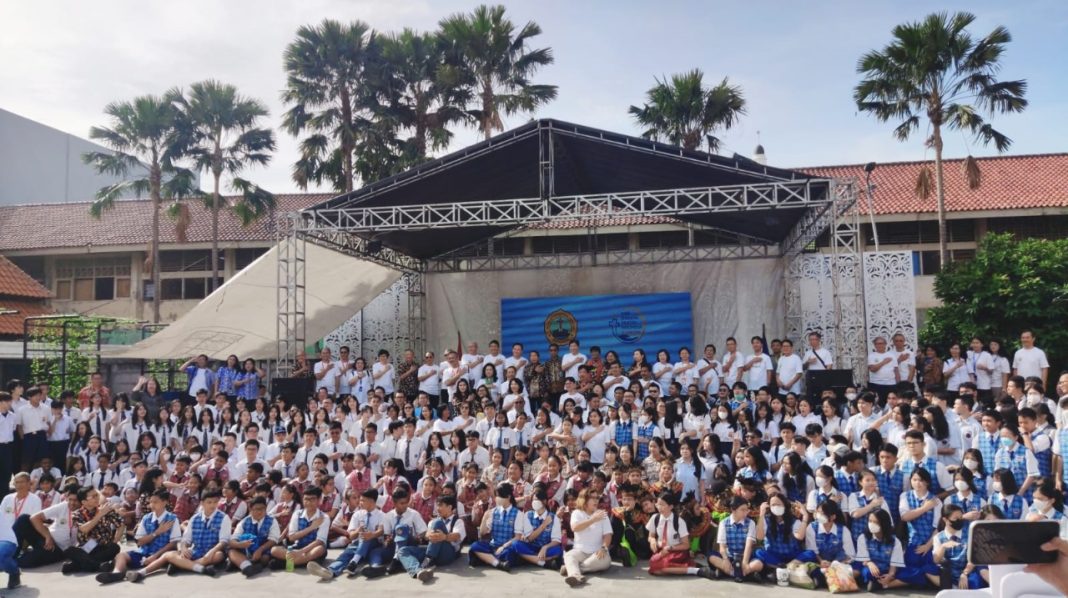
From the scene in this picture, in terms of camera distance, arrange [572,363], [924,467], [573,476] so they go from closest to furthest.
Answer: [924,467] → [573,476] → [572,363]

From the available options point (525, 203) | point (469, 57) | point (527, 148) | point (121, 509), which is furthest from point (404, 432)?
point (469, 57)

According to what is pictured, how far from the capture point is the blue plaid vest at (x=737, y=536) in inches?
266

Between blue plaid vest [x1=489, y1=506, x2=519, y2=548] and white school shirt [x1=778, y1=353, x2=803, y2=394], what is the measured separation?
5090 mm

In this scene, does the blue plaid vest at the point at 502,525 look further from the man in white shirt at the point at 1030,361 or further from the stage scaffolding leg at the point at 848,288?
the man in white shirt at the point at 1030,361

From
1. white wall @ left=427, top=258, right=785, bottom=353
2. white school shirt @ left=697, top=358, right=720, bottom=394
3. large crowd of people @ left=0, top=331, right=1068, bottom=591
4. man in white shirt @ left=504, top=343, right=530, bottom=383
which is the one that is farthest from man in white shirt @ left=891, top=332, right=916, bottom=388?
man in white shirt @ left=504, top=343, right=530, bottom=383

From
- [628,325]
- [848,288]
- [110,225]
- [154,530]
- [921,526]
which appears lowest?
[154,530]

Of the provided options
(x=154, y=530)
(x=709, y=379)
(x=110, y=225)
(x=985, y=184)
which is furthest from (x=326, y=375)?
(x=985, y=184)

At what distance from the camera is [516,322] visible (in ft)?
51.2

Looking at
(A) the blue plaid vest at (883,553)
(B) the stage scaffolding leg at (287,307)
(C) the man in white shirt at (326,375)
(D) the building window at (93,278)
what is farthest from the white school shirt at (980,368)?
(D) the building window at (93,278)

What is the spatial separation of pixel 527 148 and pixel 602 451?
5181 millimetres

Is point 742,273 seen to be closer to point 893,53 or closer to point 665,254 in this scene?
point 665,254

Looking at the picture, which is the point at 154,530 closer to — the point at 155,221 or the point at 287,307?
the point at 287,307

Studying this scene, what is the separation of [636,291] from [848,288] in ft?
12.7

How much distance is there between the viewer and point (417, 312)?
53.3ft
